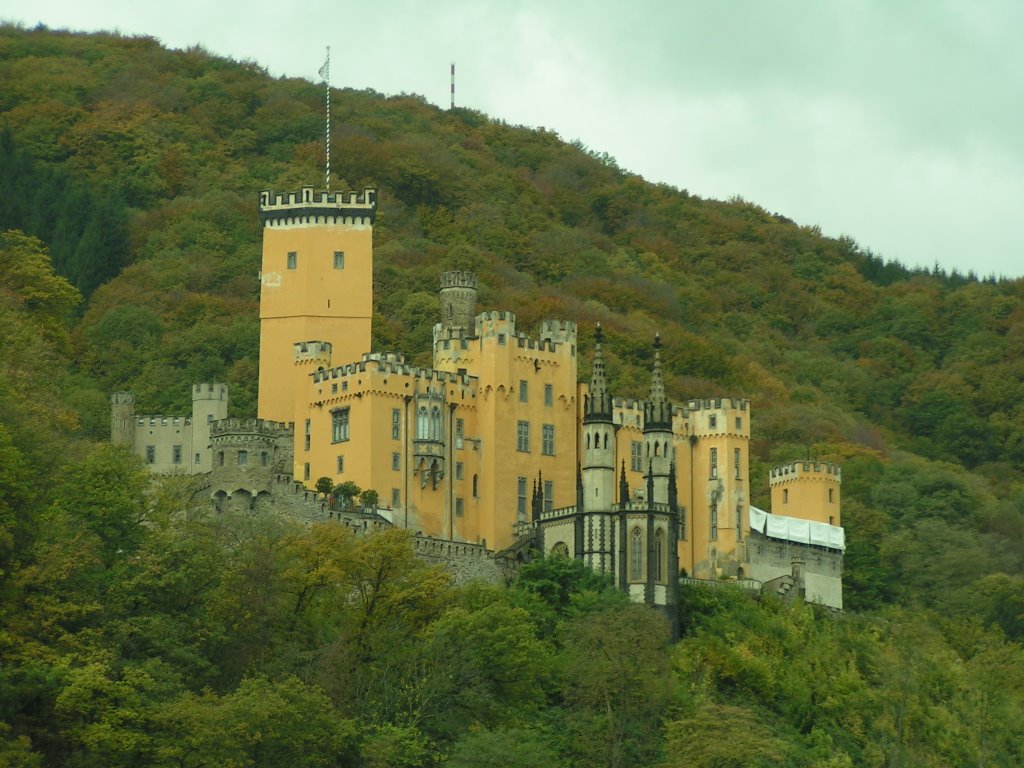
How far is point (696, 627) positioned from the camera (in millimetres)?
83125

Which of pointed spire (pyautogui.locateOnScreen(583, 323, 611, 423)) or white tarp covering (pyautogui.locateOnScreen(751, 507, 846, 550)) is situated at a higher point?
pointed spire (pyautogui.locateOnScreen(583, 323, 611, 423))

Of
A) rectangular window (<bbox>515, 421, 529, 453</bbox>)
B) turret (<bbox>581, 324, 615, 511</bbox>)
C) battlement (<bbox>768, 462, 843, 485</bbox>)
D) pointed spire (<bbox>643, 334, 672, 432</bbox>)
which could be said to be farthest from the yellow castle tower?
battlement (<bbox>768, 462, 843, 485</bbox>)

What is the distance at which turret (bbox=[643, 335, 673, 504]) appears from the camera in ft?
276

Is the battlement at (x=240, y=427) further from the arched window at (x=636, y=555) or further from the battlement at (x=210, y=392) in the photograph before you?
the arched window at (x=636, y=555)

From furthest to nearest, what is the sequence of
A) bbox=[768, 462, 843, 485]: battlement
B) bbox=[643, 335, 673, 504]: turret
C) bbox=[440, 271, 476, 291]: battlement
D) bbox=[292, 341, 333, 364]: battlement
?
bbox=[768, 462, 843, 485]: battlement < bbox=[440, 271, 476, 291]: battlement < bbox=[292, 341, 333, 364]: battlement < bbox=[643, 335, 673, 504]: turret

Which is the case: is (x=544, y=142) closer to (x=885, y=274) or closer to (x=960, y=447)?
(x=885, y=274)

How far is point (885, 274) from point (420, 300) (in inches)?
2015

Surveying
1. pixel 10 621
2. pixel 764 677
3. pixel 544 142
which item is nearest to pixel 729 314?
pixel 544 142

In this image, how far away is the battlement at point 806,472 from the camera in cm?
9575

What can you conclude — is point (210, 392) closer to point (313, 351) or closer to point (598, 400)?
point (313, 351)

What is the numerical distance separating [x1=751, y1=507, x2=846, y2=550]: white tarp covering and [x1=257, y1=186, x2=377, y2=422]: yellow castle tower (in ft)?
47.1

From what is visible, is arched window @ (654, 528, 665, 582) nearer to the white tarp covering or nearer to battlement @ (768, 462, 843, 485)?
the white tarp covering

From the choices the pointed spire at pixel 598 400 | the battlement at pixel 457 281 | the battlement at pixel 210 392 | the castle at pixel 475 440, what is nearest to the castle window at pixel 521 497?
the castle at pixel 475 440

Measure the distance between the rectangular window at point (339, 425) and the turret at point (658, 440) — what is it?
31.0 feet
